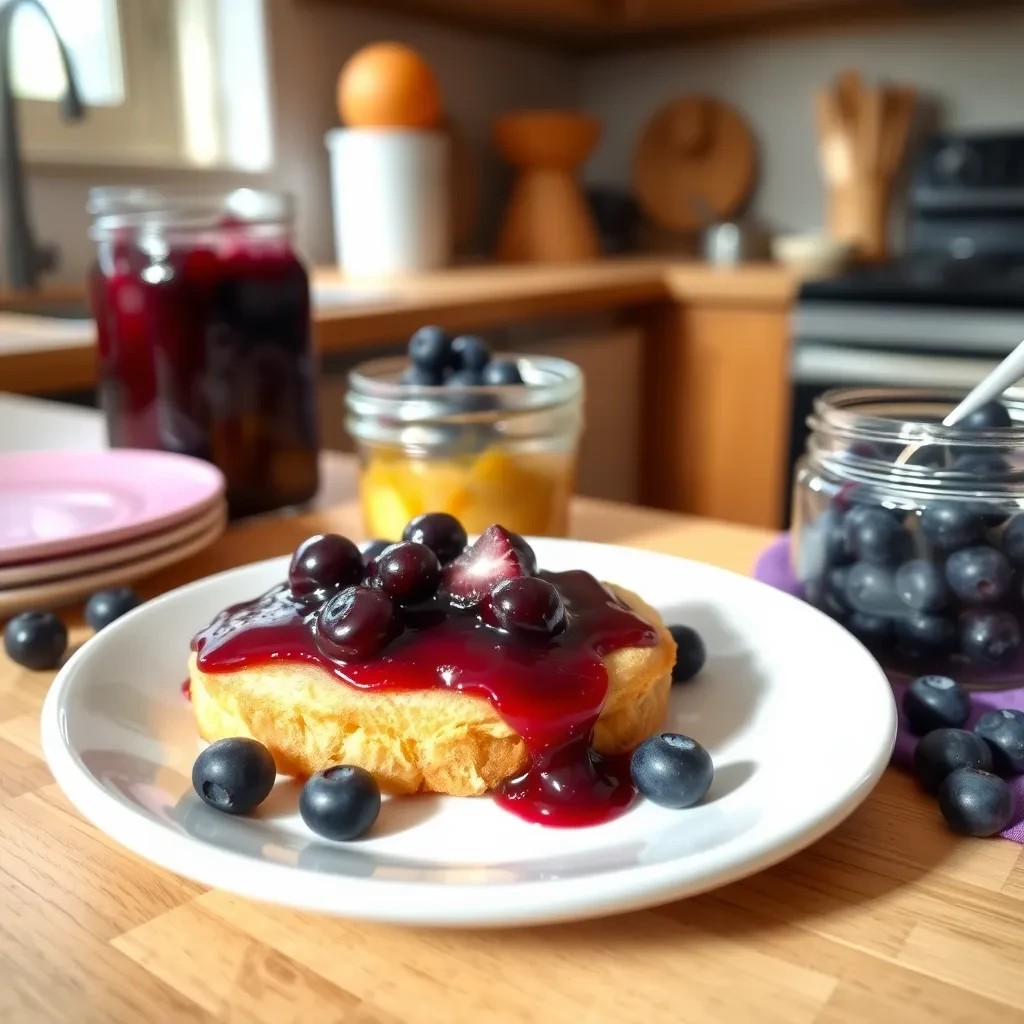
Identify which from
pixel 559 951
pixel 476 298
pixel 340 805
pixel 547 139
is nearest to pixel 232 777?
pixel 340 805

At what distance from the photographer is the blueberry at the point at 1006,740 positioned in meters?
0.50

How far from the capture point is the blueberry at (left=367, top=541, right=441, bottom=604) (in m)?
0.52

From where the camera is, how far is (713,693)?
572 millimetres

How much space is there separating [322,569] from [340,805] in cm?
15

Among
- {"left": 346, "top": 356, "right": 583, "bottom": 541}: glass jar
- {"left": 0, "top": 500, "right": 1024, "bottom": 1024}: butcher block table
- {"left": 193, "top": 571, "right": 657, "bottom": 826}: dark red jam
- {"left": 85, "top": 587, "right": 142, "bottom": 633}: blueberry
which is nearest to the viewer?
{"left": 0, "top": 500, "right": 1024, "bottom": 1024}: butcher block table

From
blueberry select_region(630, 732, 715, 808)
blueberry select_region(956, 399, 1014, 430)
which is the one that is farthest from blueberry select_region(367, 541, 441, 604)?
blueberry select_region(956, 399, 1014, 430)

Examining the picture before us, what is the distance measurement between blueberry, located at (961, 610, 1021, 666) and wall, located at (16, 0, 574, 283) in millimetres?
1937

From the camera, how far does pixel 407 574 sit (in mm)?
522

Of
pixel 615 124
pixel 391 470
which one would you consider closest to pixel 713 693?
pixel 391 470

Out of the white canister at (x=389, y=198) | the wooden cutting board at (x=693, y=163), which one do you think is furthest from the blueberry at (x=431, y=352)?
the wooden cutting board at (x=693, y=163)

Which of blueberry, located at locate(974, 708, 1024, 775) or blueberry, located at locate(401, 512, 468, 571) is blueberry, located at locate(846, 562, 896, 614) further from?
blueberry, located at locate(401, 512, 468, 571)

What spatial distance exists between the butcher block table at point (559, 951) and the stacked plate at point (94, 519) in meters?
0.28

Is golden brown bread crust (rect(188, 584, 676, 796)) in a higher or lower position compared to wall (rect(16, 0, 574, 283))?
lower

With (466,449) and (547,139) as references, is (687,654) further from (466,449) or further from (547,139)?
(547,139)
